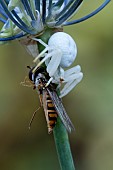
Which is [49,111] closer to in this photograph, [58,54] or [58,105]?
[58,105]

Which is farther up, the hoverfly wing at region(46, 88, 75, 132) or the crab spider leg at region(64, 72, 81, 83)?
the crab spider leg at region(64, 72, 81, 83)

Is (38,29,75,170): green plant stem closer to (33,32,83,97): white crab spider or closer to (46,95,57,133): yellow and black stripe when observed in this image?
(46,95,57,133): yellow and black stripe

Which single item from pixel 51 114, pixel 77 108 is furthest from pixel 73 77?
pixel 77 108

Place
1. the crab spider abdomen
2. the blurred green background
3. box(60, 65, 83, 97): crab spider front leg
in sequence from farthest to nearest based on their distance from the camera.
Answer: the blurred green background
box(60, 65, 83, 97): crab spider front leg
the crab spider abdomen

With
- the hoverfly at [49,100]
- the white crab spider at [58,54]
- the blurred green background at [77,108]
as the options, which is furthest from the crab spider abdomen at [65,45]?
the blurred green background at [77,108]

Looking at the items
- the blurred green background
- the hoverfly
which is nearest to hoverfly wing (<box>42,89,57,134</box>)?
the hoverfly

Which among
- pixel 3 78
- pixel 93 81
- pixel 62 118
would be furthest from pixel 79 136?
pixel 62 118

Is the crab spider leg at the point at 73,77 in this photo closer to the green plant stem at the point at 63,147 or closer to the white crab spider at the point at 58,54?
the white crab spider at the point at 58,54
